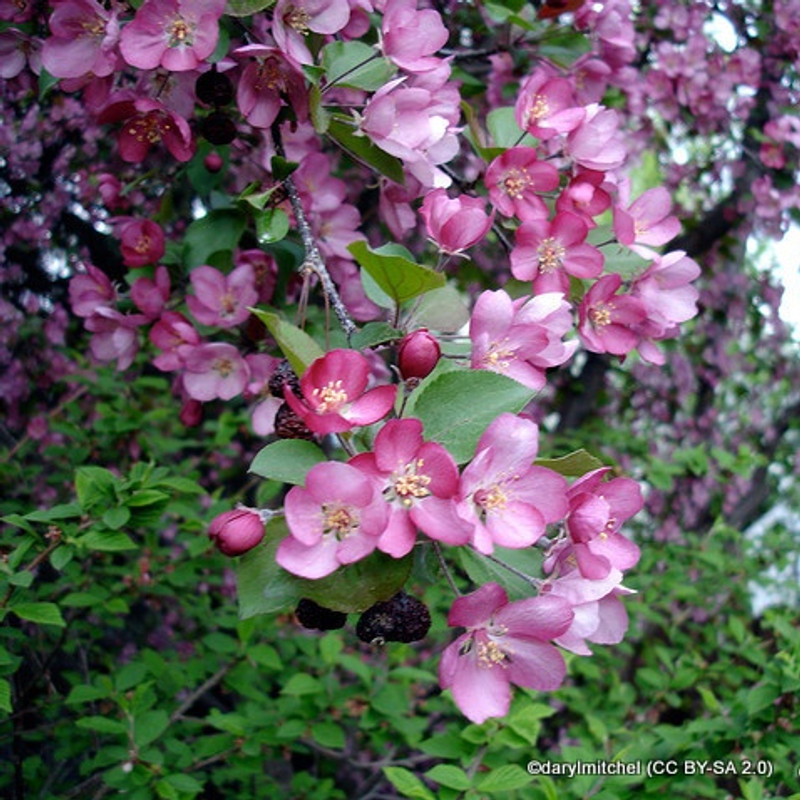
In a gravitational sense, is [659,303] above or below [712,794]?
above

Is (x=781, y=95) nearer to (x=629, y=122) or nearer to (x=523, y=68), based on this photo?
(x=629, y=122)

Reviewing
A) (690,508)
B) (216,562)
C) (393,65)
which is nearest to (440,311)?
(393,65)

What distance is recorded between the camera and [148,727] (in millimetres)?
1438

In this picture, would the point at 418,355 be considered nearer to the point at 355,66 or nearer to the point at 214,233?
the point at 355,66

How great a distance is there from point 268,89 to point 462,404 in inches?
22.3

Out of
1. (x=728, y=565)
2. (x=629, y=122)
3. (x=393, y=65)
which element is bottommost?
(x=728, y=565)

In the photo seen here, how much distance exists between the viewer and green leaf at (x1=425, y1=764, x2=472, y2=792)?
1.22 m

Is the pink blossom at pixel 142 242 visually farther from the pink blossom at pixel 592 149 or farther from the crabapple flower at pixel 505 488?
the crabapple flower at pixel 505 488

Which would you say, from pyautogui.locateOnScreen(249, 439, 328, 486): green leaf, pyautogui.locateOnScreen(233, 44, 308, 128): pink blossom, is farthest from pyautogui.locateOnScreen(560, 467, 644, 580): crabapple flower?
pyautogui.locateOnScreen(233, 44, 308, 128): pink blossom

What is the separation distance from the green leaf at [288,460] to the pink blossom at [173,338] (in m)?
0.56

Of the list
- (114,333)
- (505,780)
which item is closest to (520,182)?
(114,333)

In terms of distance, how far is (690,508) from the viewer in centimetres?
402

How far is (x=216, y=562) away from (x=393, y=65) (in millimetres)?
1138

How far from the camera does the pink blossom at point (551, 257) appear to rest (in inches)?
45.9
